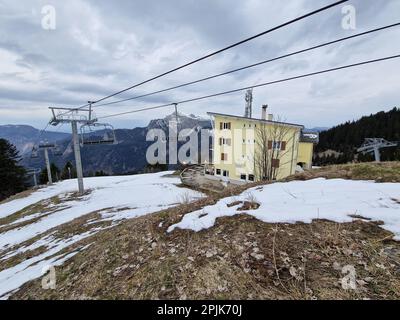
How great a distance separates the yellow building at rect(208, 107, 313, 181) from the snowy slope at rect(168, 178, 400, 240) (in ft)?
66.2

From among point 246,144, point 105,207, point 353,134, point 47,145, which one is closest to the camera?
point 105,207

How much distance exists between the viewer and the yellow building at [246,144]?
26953 millimetres

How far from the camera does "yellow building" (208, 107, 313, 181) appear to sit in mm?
26953

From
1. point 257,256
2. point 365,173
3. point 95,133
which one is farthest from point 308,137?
point 257,256

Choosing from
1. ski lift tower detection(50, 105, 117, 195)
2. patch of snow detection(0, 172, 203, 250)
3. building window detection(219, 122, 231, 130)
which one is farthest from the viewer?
building window detection(219, 122, 231, 130)

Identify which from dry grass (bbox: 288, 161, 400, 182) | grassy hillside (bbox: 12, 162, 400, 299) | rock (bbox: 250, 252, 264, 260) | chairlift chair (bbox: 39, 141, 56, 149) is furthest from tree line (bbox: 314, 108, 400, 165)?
rock (bbox: 250, 252, 264, 260)

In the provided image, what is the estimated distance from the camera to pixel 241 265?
3402 millimetres

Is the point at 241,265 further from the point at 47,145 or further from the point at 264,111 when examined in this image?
the point at 47,145

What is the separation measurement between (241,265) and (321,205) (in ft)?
7.55

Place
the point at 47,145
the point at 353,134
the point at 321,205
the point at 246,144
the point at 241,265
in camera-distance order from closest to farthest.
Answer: the point at 241,265 → the point at 321,205 → the point at 246,144 → the point at 47,145 → the point at 353,134

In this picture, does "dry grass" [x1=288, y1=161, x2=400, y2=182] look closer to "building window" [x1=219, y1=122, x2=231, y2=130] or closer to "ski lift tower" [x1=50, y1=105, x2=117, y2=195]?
"ski lift tower" [x1=50, y1=105, x2=117, y2=195]

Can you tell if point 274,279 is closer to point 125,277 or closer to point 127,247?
point 125,277
